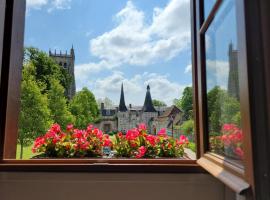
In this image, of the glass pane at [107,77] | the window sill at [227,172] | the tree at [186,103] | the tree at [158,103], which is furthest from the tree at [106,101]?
the window sill at [227,172]

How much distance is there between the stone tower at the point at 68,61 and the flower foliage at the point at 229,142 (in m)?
1.06

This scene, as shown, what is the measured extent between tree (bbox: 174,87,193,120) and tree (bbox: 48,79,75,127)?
778 millimetres

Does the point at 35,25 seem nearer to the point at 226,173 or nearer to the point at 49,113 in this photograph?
the point at 49,113

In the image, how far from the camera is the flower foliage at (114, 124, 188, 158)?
185cm

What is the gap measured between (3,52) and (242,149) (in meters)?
1.63

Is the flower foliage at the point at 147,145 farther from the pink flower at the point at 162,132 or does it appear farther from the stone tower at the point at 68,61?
the stone tower at the point at 68,61

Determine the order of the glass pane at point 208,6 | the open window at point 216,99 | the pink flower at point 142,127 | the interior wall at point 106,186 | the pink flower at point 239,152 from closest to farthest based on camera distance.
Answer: the open window at point 216,99
the pink flower at point 239,152
the glass pane at point 208,6
the interior wall at point 106,186
the pink flower at point 142,127

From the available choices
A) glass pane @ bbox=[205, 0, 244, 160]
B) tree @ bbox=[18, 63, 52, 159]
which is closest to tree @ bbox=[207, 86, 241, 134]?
glass pane @ bbox=[205, 0, 244, 160]

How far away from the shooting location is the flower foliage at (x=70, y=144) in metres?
1.86

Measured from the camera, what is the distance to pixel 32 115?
197cm

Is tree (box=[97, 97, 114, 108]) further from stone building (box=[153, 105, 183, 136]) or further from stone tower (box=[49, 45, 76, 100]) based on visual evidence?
stone building (box=[153, 105, 183, 136])

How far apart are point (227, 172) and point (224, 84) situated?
426mm

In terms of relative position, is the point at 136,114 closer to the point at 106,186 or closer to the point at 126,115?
the point at 126,115

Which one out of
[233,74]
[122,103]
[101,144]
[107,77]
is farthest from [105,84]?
[233,74]
